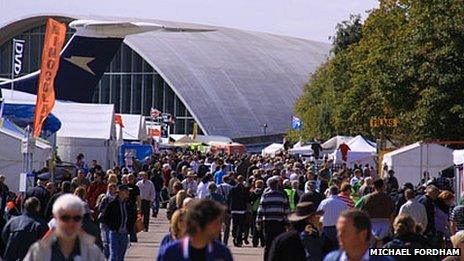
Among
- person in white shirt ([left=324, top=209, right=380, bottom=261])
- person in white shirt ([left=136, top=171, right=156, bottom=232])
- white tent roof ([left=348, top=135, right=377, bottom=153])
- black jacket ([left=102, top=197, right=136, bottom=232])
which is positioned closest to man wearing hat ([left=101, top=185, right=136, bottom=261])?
black jacket ([left=102, top=197, right=136, bottom=232])

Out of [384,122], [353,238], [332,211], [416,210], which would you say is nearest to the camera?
[353,238]

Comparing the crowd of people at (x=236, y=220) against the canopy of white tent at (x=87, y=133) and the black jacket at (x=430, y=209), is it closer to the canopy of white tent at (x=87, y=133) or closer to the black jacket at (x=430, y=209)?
the black jacket at (x=430, y=209)

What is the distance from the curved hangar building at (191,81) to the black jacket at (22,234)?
8174 centimetres

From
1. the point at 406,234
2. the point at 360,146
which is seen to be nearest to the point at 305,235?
the point at 406,234

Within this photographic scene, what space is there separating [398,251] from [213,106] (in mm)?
89710

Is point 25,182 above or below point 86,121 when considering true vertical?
below

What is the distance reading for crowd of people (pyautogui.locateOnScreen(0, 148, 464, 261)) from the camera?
25.8ft

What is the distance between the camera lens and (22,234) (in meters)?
13.1

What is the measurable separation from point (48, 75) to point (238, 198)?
306 inches

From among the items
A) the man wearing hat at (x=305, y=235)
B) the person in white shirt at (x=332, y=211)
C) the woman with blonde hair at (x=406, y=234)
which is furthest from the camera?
the person in white shirt at (x=332, y=211)

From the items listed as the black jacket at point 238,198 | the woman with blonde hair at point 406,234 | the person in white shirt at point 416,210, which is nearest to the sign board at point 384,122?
the black jacket at point 238,198

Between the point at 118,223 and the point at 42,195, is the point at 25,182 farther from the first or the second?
the point at 118,223

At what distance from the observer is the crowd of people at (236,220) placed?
7.88 metres

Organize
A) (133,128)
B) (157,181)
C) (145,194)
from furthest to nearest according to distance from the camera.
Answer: (133,128), (157,181), (145,194)
